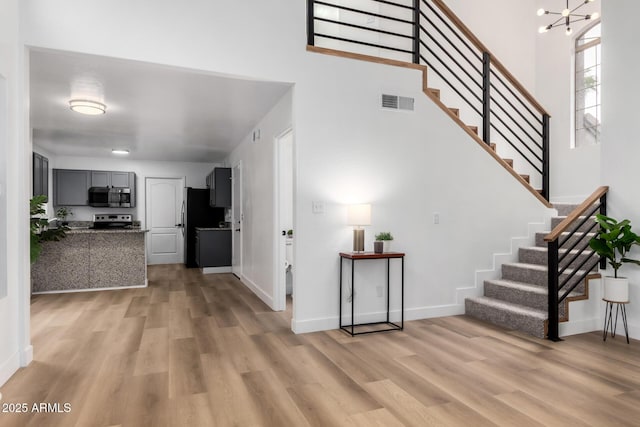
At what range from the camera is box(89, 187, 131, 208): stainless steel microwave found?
8438mm

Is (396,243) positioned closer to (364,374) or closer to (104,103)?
(364,374)

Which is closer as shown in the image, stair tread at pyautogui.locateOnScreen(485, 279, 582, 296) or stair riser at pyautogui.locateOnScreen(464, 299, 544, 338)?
stair riser at pyautogui.locateOnScreen(464, 299, 544, 338)

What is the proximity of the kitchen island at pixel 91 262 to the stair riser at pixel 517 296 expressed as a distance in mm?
5171

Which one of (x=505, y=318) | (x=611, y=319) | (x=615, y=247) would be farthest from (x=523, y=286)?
(x=615, y=247)

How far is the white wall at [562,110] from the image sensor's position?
5.93 m

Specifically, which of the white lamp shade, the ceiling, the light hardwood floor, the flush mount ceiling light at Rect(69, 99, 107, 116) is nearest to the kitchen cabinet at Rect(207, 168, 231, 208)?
the ceiling

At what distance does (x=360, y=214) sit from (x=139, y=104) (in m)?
3.03

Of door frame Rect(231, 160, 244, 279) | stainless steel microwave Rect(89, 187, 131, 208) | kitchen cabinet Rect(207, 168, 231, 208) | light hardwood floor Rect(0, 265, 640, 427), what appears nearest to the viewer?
light hardwood floor Rect(0, 265, 640, 427)

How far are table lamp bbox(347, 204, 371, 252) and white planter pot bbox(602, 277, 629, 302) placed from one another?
88.2 inches

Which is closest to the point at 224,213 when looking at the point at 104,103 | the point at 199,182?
the point at 199,182

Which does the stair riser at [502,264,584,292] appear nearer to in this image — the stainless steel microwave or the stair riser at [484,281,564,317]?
the stair riser at [484,281,564,317]

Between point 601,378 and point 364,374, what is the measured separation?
1645mm

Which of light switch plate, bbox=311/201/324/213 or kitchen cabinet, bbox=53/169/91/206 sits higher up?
kitchen cabinet, bbox=53/169/91/206

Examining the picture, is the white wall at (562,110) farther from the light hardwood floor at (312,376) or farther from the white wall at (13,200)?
the white wall at (13,200)
